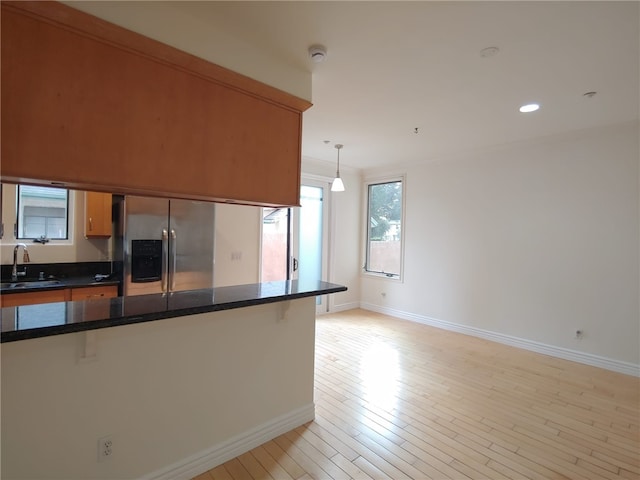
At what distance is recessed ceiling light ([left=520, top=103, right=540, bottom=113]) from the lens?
115 inches

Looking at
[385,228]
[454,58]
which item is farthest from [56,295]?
[385,228]

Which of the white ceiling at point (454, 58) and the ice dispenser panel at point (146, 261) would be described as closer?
the white ceiling at point (454, 58)

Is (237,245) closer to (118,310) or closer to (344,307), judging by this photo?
(344,307)

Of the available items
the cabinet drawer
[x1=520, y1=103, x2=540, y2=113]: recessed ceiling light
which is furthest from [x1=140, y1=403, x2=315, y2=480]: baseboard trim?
[x1=520, y1=103, x2=540, y2=113]: recessed ceiling light

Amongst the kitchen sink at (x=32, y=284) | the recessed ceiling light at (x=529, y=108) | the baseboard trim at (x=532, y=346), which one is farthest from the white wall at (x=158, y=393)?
the baseboard trim at (x=532, y=346)

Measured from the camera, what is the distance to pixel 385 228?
18.6 ft

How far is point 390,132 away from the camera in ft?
12.4

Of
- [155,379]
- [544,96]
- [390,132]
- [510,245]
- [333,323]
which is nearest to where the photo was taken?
[155,379]

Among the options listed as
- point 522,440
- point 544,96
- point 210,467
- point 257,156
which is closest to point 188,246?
point 257,156

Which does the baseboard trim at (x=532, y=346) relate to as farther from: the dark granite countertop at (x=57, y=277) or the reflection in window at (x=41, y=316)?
the reflection in window at (x=41, y=316)

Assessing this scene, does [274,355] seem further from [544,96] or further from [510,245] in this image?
[510,245]

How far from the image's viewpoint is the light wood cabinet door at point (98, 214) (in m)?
3.48

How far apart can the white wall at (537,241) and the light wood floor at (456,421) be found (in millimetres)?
503

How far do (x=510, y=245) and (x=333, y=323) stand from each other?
268 centimetres
